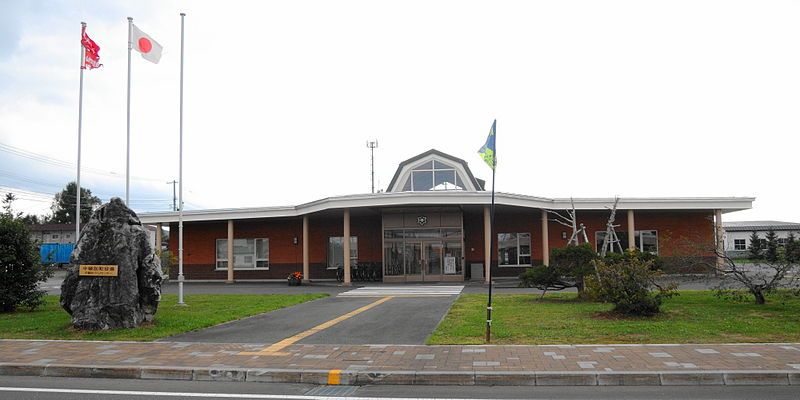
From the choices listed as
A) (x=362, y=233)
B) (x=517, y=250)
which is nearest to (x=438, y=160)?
(x=362, y=233)

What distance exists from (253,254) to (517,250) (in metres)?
15.1

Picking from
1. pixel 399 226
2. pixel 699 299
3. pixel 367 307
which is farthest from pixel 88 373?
pixel 399 226

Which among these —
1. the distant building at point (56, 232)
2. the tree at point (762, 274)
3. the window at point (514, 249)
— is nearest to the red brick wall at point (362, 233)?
the window at point (514, 249)

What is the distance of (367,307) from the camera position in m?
16.6

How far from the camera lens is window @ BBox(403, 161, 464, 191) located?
3262 cm

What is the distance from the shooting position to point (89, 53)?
62.2 ft

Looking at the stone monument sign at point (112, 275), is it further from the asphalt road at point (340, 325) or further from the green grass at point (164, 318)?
the asphalt road at point (340, 325)

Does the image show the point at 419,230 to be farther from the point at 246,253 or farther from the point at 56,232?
the point at 56,232

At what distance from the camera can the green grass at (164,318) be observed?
11.7 m

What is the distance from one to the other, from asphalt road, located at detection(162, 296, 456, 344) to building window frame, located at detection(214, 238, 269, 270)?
1648 centimetres

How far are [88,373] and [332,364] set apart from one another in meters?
3.60

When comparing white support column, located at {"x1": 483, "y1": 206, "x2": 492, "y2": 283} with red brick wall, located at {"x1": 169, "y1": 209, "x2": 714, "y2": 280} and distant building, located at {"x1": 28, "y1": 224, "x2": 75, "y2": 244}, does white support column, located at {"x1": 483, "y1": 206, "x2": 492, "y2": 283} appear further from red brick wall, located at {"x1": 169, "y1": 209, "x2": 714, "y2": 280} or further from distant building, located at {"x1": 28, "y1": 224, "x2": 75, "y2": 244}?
distant building, located at {"x1": 28, "y1": 224, "x2": 75, "y2": 244}

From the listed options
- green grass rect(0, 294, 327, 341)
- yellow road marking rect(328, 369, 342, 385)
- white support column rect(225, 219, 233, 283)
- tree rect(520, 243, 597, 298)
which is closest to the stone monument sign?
green grass rect(0, 294, 327, 341)

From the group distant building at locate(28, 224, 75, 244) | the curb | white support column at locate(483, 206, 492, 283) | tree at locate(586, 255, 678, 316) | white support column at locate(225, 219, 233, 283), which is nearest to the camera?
the curb
